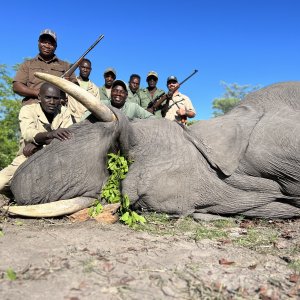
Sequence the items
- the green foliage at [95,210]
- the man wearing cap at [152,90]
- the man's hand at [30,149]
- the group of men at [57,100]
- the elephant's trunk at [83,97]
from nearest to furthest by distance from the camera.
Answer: the elephant's trunk at [83,97] → the green foliage at [95,210] → the man's hand at [30,149] → the group of men at [57,100] → the man wearing cap at [152,90]

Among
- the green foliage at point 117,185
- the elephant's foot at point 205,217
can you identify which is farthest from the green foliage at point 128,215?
the elephant's foot at point 205,217

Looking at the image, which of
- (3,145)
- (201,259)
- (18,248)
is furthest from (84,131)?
(3,145)

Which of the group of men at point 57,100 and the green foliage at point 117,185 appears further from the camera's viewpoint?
the group of men at point 57,100

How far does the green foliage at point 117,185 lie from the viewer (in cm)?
427

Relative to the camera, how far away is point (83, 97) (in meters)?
3.79

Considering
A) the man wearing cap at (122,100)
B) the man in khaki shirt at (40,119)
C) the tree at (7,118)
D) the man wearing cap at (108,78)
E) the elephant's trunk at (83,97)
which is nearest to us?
the elephant's trunk at (83,97)

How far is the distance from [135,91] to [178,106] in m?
1.30

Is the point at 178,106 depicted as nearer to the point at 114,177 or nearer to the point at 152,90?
the point at 152,90

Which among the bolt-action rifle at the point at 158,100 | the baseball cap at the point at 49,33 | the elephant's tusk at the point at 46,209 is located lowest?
the elephant's tusk at the point at 46,209

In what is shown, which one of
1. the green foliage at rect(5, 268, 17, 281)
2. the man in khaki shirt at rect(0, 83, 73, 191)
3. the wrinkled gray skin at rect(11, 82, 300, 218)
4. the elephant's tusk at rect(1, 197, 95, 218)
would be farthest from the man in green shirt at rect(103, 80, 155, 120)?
the green foliage at rect(5, 268, 17, 281)

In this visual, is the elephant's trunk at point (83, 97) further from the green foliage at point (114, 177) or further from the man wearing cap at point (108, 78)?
the man wearing cap at point (108, 78)

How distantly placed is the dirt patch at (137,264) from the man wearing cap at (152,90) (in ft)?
21.0

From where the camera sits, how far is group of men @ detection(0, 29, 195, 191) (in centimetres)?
516

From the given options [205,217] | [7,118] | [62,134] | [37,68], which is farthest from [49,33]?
[7,118]
